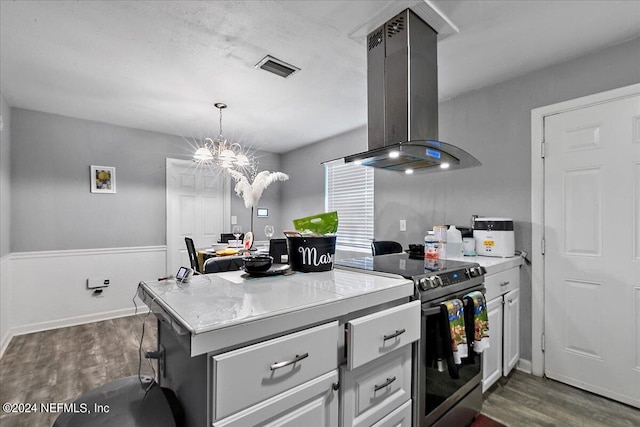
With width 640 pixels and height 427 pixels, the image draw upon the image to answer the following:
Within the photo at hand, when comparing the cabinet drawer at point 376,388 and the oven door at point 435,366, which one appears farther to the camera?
the oven door at point 435,366

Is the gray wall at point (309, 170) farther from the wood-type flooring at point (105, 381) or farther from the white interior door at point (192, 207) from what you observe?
the wood-type flooring at point (105, 381)

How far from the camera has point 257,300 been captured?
1.04 meters

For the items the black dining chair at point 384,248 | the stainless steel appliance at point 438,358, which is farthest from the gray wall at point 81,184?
the stainless steel appliance at point 438,358

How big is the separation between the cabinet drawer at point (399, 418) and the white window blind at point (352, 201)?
2.59 metres

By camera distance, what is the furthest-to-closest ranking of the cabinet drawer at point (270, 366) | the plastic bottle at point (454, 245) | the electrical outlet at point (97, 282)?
the electrical outlet at point (97, 282) < the plastic bottle at point (454, 245) < the cabinet drawer at point (270, 366)

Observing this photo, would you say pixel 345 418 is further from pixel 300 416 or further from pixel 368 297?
pixel 368 297

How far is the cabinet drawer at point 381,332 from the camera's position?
3.55ft

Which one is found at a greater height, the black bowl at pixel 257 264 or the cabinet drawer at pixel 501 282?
the black bowl at pixel 257 264

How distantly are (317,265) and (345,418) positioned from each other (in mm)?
674

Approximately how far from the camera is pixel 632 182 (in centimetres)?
200

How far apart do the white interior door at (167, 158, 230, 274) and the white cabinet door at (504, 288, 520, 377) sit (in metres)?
3.93

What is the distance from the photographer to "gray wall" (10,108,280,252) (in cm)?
336

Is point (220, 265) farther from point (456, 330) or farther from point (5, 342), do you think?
point (5, 342)

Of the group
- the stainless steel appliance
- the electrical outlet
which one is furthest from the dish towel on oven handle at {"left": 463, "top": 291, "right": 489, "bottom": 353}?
the electrical outlet
